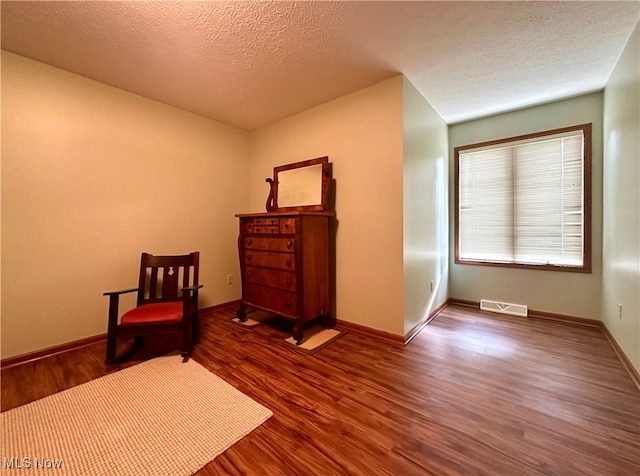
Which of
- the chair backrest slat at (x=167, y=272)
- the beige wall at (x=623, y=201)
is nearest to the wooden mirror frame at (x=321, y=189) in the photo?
the chair backrest slat at (x=167, y=272)

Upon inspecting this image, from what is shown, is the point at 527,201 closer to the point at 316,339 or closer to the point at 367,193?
the point at 367,193

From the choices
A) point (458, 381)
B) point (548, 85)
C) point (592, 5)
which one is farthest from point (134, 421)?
point (548, 85)

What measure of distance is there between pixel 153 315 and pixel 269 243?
3.81 feet

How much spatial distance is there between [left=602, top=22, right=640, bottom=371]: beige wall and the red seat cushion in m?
3.44

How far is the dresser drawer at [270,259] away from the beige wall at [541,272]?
2.47 m

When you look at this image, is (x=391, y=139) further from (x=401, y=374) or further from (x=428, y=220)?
(x=401, y=374)

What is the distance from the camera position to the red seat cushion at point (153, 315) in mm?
1951

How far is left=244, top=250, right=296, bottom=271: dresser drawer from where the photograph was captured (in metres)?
2.35

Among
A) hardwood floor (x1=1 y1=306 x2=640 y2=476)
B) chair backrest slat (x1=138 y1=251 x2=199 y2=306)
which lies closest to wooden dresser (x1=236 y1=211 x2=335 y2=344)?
hardwood floor (x1=1 y1=306 x2=640 y2=476)

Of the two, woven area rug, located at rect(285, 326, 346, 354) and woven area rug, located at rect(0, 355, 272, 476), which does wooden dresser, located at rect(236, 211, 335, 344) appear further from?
woven area rug, located at rect(0, 355, 272, 476)

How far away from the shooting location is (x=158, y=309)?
2129mm

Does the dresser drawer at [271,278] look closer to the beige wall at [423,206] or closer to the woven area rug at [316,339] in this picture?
the woven area rug at [316,339]

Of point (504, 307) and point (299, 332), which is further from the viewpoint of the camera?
point (504, 307)

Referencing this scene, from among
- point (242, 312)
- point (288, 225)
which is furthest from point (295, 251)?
point (242, 312)
